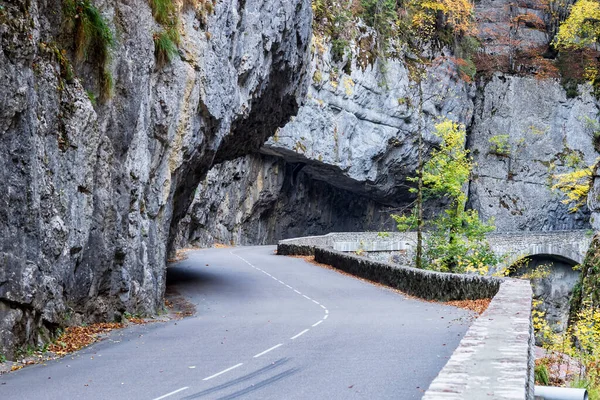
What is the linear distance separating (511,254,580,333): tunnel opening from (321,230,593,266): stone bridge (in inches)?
29.9

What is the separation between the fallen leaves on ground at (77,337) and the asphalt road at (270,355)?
282mm

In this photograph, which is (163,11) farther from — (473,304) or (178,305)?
(473,304)

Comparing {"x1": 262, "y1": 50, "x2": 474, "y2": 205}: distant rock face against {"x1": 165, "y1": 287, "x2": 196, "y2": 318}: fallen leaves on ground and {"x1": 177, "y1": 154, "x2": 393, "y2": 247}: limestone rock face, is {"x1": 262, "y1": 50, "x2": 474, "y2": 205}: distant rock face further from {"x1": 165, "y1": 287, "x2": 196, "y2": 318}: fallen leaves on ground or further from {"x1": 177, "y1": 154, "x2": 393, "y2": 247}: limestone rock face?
{"x1": 165, "y1": 287, "x2": 196, "y2": 318}: fallen leaves on ground

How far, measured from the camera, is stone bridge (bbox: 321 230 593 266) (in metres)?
45.7

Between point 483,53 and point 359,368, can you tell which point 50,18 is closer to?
point 359,368

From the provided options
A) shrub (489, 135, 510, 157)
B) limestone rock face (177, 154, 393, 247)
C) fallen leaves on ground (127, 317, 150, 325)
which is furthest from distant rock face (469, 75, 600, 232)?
fallen leaves on ground (127, 317, 150, 325)

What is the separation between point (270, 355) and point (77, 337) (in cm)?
409

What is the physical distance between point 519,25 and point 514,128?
11.9 meters

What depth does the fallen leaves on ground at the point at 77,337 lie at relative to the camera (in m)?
11.2

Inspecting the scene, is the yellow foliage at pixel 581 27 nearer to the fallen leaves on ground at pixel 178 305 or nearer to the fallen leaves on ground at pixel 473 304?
the fallen leaves on ground at pixel 473 304

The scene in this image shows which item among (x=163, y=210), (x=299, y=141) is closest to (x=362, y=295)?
(x=163, y=210)

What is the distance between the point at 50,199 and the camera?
37.3ft

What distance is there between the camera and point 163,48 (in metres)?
17.0

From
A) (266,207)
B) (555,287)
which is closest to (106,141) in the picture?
(266,207)
